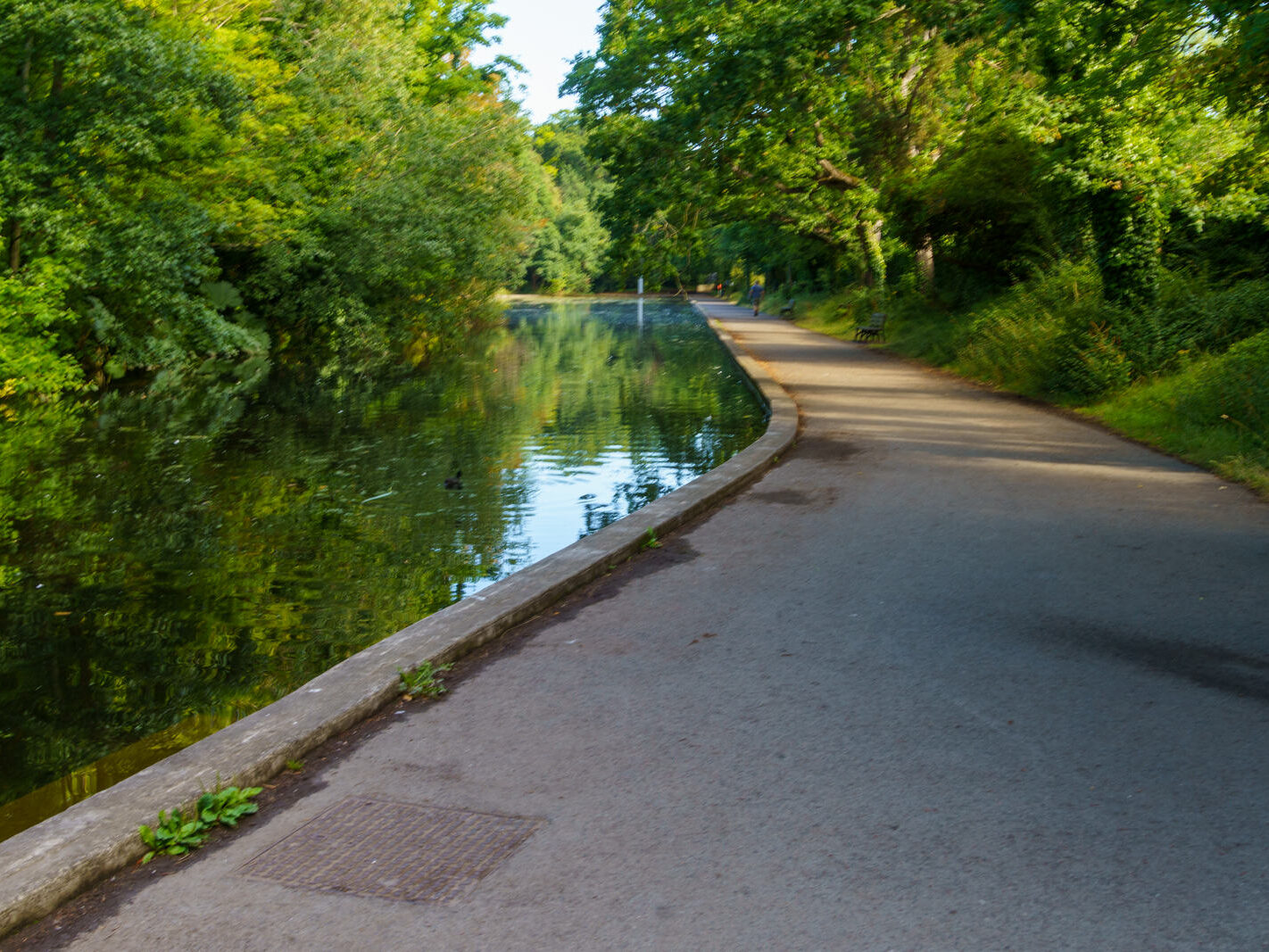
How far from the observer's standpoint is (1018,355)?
61.8 ft

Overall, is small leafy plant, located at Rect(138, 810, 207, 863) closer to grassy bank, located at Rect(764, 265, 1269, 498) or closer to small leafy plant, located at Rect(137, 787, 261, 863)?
small leafy plant, located at Rect(137, 787, 261, 863)

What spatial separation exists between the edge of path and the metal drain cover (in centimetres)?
42

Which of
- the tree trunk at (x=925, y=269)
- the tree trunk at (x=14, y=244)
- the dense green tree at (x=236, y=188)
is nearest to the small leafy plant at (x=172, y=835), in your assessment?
the dense green tree at (x=236, y=188)

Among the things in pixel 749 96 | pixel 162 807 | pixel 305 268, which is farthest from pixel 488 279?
pixel 162 807

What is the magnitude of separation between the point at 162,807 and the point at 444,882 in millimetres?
1024

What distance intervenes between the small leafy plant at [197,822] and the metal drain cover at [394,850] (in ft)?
0.76

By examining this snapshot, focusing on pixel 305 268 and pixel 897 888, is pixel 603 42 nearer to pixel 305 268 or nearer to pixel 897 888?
pixel 305 268

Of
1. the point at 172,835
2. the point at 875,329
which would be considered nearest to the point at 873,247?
the point at 875,329

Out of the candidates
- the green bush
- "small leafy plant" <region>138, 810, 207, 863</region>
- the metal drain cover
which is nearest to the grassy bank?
the green bush

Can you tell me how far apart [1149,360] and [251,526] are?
11.5 metres

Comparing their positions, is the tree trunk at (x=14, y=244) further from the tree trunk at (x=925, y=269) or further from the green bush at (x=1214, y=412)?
the tree trunk at (x=925, y=269)

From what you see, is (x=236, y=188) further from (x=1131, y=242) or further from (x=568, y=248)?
(x=568, y=248)

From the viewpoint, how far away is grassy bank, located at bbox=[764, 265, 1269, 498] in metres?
12.0

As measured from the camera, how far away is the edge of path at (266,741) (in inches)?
135
